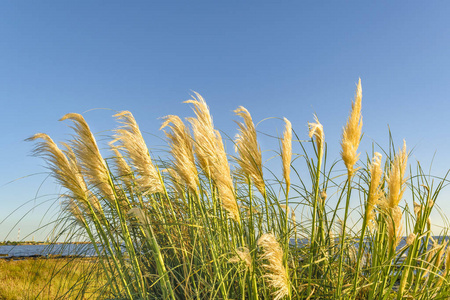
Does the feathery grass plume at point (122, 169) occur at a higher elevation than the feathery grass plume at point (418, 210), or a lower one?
higher

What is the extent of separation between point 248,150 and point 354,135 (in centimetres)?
70

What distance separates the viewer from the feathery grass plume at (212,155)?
6.82 ft

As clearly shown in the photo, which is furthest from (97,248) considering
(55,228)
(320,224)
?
(320,224)

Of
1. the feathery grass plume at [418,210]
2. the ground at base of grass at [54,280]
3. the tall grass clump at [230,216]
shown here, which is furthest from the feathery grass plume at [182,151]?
the feathery grass plume at [418,210]

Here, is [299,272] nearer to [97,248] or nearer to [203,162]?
[203,162]

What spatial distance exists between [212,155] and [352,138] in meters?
0.92

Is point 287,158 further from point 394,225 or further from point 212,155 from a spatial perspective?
point 394,225

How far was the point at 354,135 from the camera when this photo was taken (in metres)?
2.27

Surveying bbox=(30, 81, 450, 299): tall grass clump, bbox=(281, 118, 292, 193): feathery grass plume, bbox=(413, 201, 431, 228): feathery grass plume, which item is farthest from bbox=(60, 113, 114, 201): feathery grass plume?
bbox=(413, 201, 431, 228): feathery grass plume

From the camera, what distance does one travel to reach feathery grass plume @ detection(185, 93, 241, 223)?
208 cm

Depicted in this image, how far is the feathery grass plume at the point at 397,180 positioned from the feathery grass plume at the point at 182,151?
122 cm

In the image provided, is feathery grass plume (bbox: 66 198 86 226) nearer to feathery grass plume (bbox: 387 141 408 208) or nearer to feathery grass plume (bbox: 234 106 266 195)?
feathery grass plume (bbox: 234 106 266 195)

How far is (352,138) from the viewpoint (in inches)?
89.4

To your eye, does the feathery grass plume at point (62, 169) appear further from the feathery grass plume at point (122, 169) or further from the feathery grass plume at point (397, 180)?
the feathery grass plume at point (397, 180)
